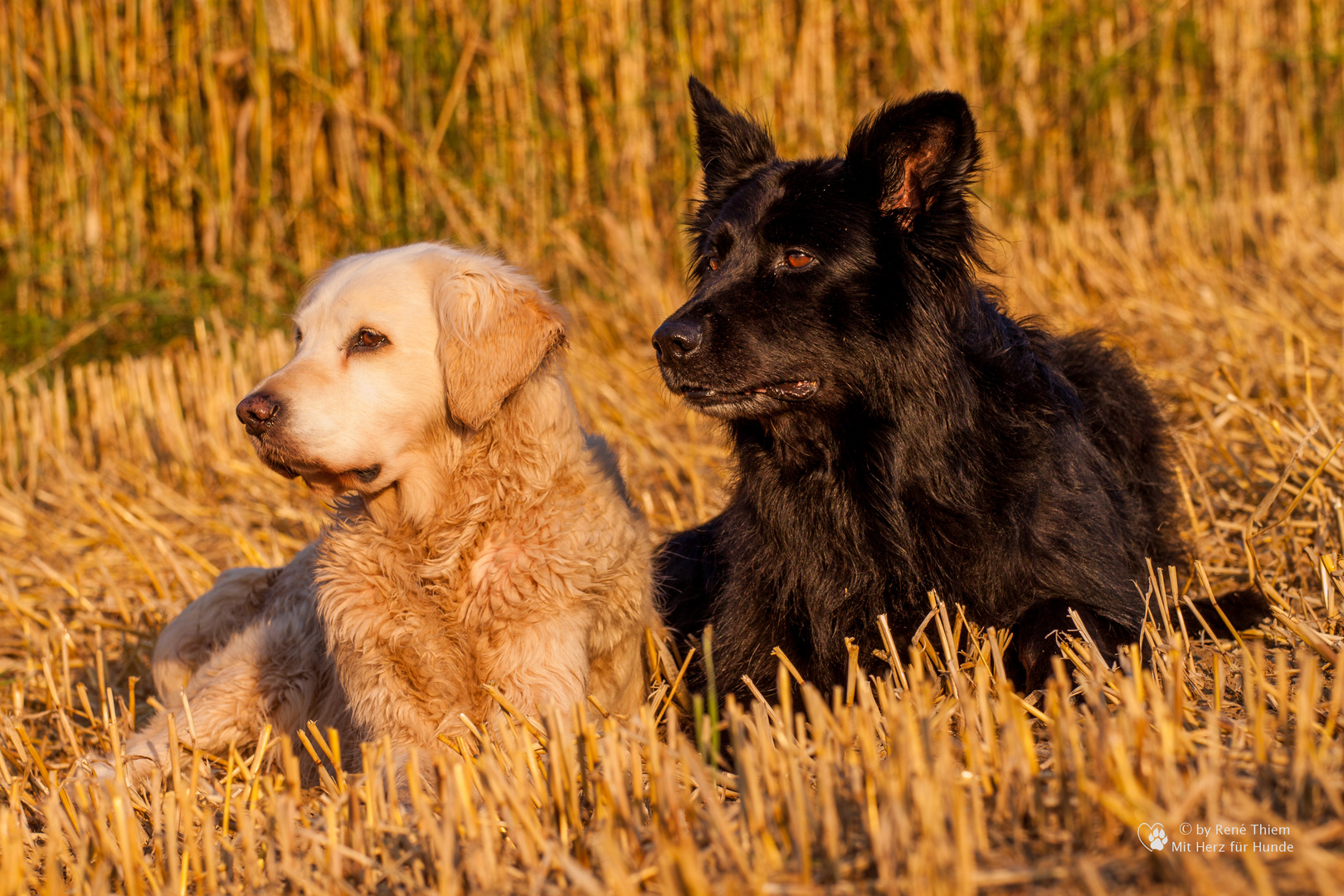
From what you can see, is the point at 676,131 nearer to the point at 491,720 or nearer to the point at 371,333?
the point at 371,333

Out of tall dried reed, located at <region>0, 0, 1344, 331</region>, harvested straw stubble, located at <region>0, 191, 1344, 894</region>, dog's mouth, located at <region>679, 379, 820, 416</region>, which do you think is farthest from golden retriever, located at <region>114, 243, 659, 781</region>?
tall dried reed, located at <region>0, 0, 1344, 331</region>

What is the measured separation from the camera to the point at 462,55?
7.29m

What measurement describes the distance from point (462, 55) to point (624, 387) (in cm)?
283

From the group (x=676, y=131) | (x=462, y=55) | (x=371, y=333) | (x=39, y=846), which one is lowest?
(x=39, y=846)

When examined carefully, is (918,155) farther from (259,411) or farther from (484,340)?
(259,411)

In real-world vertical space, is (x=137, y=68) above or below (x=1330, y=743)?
above

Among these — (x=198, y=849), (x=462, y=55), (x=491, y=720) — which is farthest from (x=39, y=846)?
(x=462, y=55)

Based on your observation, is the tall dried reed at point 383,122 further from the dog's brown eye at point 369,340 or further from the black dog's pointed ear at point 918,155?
the dog's brown eye at point 369,340

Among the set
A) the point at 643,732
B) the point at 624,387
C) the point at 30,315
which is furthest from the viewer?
the point at 30,315

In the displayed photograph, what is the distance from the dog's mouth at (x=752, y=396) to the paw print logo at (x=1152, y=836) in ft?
4.93

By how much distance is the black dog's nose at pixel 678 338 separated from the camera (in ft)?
9.25

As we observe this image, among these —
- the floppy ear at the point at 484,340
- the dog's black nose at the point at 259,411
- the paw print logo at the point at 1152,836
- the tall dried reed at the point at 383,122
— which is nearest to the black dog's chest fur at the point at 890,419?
the floppy ear at the point at 484,340

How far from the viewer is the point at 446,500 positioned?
9.21 ft

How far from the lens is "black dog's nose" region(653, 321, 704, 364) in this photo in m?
2.82
